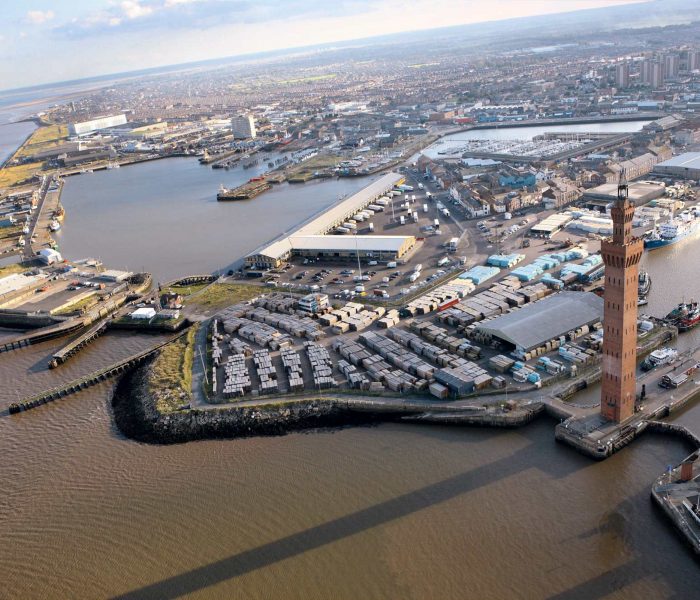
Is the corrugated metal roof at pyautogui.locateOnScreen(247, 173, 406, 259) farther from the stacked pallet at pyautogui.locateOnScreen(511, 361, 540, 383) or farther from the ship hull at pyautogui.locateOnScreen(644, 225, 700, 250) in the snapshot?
the stacked pallet at pyautogui.locateOnScreen(511, 361, 540, 383)

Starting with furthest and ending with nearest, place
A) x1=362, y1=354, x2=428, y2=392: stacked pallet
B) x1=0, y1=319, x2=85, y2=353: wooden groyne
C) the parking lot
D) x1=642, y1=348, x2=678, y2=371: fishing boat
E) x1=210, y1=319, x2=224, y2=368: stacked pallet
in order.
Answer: the parking lot, x1=0, y1=319, x2=85, y2=353: wooden groyne, x1=210, y1=319, x2=224, y2=368: stacked pallet, x1=362, y1=354, x2=428, y2=392: stacked pallet, x1=642, y1=348, x2=678, y2=371: fishing boat

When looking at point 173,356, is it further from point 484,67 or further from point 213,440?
point 484,67

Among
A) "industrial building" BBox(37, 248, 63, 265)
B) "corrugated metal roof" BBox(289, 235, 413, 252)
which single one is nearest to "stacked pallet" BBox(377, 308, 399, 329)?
"corrugated metal roof" BBox(289, 235, 413, 252)

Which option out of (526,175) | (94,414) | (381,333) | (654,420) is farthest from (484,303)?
(526,175)

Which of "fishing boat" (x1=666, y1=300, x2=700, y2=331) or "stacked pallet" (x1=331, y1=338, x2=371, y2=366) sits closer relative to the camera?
"stacked pallet" (x1=331, y1=338, x2=371, y2=366)

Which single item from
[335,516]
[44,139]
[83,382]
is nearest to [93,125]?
[44,139]
